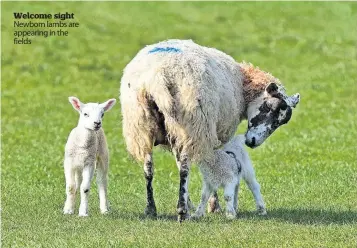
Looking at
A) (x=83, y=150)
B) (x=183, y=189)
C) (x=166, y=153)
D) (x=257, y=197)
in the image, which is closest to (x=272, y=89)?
(x=257, y=197)

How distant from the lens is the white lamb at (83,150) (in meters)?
11.8

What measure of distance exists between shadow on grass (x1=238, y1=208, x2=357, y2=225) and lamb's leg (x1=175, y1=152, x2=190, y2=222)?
83 centimetres

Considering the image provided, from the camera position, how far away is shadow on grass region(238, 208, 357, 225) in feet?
38.0

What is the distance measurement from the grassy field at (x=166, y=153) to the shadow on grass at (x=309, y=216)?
1.0 inches

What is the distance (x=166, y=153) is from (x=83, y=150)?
Result: 6.81 metres

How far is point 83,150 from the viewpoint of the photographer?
1194 cm

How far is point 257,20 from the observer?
36312 mm

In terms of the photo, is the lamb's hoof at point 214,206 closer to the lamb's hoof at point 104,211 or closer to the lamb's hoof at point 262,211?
the lamb's hoof at point 262,211

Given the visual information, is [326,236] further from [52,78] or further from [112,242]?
[52,78]

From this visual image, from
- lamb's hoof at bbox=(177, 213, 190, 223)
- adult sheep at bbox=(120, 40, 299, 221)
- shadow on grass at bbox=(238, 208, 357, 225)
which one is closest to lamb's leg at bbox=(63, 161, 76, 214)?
adult sheep at bbox=(120, 40, 299, 221)

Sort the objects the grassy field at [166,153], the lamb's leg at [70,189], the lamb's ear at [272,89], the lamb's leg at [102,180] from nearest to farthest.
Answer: the grassy field at [166,153]
the lamb's leg at [70,189]
the lamb's leg at [102,180]
the lamb's ear at [272,89]

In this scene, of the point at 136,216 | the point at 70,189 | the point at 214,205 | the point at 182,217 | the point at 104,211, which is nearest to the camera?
the point at 182,217

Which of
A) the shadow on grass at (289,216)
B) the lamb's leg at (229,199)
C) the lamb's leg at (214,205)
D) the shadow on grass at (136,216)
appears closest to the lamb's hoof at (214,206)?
the lamb's leg at (214,205)

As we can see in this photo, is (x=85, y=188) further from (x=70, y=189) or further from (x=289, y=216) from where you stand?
(x=289, y=216)
